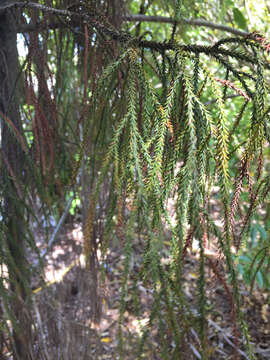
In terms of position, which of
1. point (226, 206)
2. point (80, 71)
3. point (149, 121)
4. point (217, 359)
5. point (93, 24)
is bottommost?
point (217, 359)

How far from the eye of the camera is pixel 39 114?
1000 millimetres

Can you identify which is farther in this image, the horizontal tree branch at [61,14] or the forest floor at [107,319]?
the forest floor at [107,319]

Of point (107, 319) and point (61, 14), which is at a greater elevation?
point (61, 14)

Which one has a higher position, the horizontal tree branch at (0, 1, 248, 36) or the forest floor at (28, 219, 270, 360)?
the horizontal tree branch at (0, 1, 248, 36)

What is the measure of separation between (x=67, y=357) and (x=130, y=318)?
4.03 feet

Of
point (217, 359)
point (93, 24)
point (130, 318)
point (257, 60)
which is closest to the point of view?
point (257, 60)

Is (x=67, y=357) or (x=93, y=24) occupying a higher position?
(x=93, y=24)

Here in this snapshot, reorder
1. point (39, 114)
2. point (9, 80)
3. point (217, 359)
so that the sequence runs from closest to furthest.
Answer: point (39, 114) → point (9, 80) → point (217, 359)

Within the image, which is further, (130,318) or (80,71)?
(130,318)

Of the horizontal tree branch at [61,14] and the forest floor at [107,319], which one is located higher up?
the horizontal tree branch at [61,14]

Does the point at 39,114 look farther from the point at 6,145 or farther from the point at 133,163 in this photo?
the point at 133,163

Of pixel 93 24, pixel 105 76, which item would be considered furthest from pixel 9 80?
pixel 105 76

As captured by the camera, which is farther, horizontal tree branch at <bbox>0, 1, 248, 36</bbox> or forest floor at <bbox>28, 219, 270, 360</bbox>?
forest floor at <bbox>28, 219, 270, 360</bbox>

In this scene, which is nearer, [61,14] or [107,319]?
[61,14]
